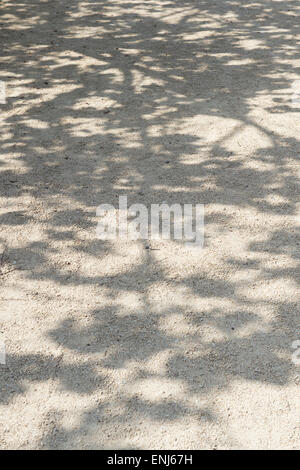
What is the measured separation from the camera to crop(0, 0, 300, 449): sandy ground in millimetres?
3766

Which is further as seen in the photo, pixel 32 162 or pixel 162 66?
pixel 162 66

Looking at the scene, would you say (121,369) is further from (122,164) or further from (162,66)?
(162,66)

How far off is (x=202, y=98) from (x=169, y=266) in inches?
124

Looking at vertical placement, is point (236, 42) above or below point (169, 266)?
above

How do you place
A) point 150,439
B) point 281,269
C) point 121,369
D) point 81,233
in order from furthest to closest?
point 81,233, point 281,269, point 121,369, point 150,439

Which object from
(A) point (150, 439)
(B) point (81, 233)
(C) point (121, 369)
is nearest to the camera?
(A) point (150, 439)

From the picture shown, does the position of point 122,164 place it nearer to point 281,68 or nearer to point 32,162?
point 32,162

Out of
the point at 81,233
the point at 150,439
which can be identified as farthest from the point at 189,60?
the point at 150,439

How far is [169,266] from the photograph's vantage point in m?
4.89

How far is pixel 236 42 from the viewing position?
8.96m

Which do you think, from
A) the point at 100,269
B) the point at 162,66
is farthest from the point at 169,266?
the point at 162,66

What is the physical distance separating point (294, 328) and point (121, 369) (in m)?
1.23

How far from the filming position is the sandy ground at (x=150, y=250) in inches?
148

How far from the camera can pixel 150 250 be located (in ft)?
16.6
